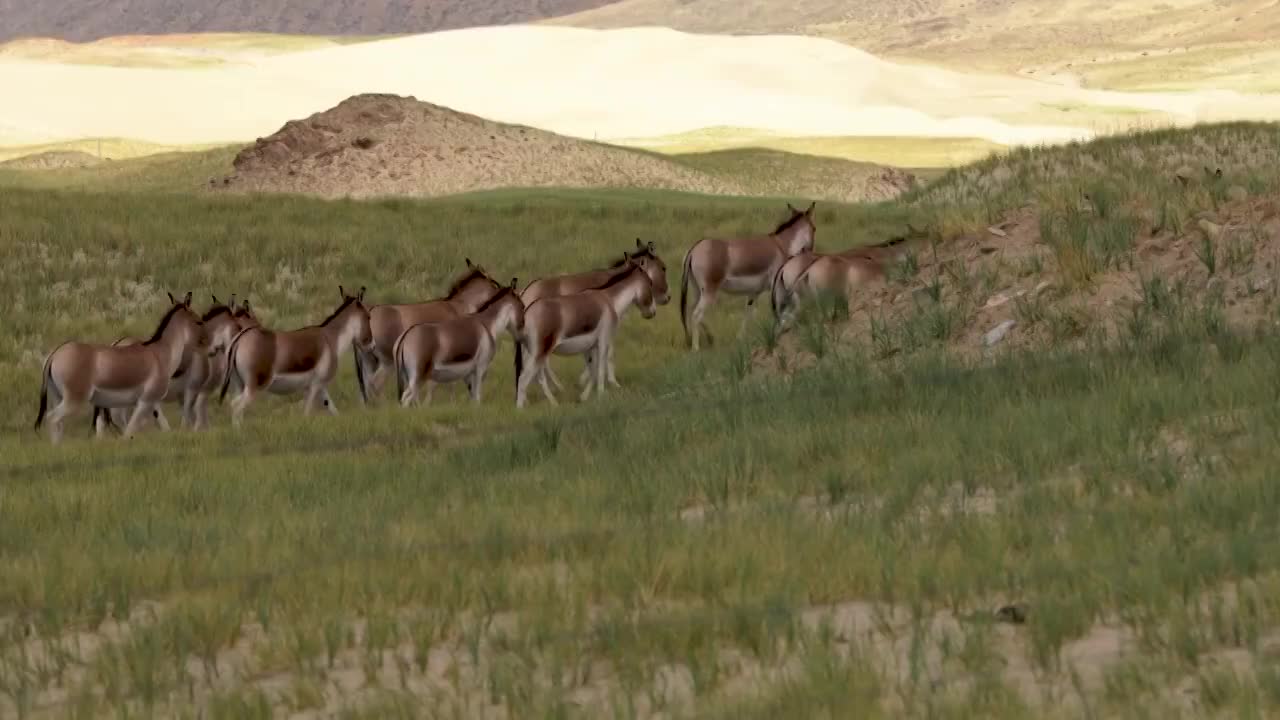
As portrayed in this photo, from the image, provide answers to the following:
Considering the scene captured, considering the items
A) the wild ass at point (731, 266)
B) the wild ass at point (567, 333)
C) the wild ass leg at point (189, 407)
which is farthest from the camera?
the wild ass at point (731, 266)

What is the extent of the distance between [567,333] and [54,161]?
5635 cm

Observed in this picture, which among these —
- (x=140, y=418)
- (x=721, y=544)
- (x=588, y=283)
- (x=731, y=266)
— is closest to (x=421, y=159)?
(x=731, y=266)

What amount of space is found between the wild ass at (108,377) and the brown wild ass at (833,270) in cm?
668

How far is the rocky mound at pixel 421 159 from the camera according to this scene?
5641cm

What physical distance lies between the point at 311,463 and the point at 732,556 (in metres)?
5.45

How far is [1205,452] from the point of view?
10297 millimetres

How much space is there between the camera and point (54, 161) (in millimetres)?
70312

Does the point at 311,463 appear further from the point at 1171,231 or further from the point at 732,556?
the point at 1171,231

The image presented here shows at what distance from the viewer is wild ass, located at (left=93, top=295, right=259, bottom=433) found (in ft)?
58.6

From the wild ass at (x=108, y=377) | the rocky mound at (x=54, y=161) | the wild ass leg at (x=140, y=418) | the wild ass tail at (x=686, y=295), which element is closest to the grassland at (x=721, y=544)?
the wild ass at (x=108, y=377)

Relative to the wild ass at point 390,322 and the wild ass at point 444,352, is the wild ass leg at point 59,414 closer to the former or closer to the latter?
the wild ass at point 444,352

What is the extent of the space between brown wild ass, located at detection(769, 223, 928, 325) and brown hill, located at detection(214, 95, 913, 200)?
34834 millimetres

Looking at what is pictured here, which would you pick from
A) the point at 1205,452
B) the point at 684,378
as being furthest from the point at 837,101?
the point at 1205,452

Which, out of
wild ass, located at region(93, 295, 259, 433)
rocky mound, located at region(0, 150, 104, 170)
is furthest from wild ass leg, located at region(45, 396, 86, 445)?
rocky mound, located at region(0, 150, 104, 170)
